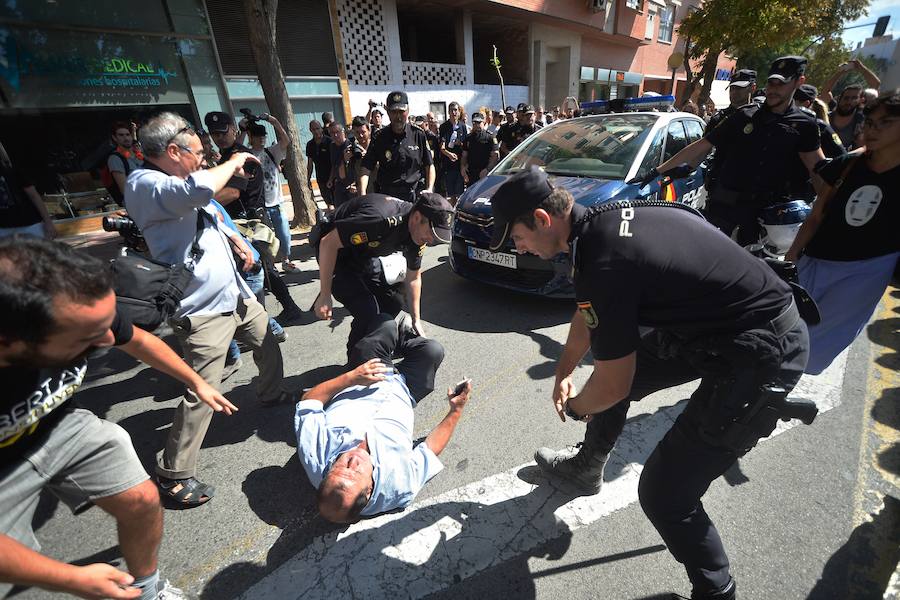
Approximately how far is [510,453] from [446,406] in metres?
0.58

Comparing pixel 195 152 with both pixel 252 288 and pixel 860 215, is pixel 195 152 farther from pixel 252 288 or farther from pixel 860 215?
pixel 860 215

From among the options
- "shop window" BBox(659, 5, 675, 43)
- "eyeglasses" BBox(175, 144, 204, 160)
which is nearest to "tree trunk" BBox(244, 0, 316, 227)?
"eyeglasses" BBox(175, 144, 204, 160)

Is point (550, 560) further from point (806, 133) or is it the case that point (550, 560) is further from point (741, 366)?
point (806, 133)

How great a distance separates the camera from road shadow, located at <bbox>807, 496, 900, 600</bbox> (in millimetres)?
1645

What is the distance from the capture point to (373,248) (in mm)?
2721

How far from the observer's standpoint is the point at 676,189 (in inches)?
172

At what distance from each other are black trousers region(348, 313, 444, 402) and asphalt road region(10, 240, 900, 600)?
0.20 meters

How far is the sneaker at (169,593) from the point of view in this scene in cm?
168

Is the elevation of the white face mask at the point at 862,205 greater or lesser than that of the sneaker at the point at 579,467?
greater

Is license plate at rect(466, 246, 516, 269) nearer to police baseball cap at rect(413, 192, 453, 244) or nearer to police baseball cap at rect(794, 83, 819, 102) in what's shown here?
police baseball cap at rect(413, 192, 453, 244)

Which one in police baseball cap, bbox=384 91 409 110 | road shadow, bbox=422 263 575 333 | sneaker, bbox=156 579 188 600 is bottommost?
road shadow, bbox=422 263 575 333

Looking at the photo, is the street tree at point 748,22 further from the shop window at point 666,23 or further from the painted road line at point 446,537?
the painted road line at point 446,537

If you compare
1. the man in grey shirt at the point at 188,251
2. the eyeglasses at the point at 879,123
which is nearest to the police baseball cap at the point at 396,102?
the man in grey shirt at the point at 188,251

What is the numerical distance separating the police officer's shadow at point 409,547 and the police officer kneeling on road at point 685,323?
597mm
